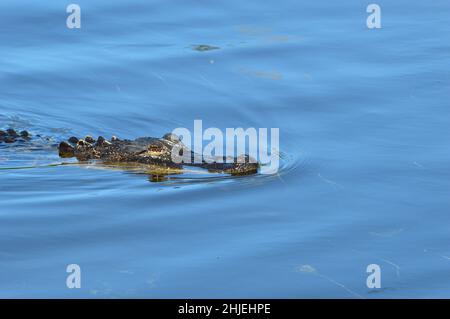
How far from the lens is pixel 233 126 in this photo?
1480 centimetres

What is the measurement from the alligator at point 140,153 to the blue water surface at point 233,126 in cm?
29

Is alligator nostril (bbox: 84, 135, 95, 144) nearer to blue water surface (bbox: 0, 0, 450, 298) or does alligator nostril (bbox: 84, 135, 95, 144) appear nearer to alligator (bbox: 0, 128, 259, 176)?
alligator (bbox: 0, 128, 259, 176)

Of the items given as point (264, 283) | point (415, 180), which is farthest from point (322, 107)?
point (264, 283)

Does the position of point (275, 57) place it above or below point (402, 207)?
above

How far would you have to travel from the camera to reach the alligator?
1330 centimetres

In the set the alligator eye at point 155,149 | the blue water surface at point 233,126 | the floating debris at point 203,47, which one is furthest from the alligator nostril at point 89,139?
the floating debris at point 203,47

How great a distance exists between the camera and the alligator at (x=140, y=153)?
13297 mm

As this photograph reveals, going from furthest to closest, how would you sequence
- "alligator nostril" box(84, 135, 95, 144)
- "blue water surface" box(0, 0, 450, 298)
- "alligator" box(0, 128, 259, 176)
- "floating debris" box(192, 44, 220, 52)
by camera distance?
"floating debris" box(192, 44, 220, 52)
"alligator nostril" box(84, 135, 95, 144)
"alligator" box(0, 128, 259, 176)
"blue water surface" box(0, 0, 450, 298)

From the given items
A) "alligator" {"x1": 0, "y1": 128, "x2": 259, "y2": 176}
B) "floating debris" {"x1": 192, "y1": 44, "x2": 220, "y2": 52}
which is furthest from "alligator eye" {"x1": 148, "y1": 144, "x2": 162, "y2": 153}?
"floating debris" {"x1": 192, "y1": 44, "x2": 220, "y2": 52}

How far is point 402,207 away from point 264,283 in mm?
2565

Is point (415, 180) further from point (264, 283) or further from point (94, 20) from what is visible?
point (94, 20)

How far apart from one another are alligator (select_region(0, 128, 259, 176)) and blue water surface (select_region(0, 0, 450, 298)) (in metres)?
0.29

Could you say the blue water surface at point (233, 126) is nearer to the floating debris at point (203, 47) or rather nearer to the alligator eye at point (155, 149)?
the floating debris at point (203, 47)

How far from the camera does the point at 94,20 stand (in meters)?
18.6
